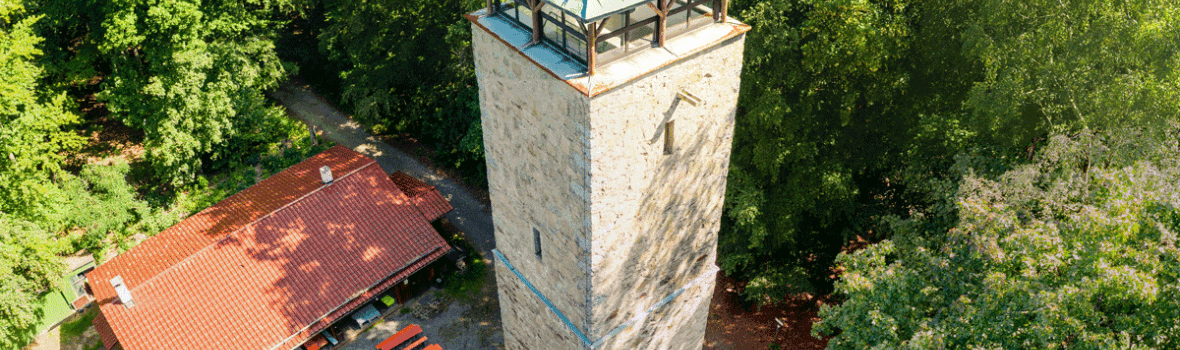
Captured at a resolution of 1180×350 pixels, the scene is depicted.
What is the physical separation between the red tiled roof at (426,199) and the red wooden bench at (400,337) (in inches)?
167

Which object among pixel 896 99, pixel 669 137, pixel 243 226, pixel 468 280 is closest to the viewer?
pixel 669 137

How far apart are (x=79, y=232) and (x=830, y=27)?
27341mm

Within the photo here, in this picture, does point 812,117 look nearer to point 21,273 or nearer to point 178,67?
point 178,67

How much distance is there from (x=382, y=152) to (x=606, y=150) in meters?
22.9

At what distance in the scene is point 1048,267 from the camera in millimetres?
13750

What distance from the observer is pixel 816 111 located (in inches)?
876

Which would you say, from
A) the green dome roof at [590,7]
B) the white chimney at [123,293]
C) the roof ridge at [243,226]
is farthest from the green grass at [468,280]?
the green dome roof at [590,7]

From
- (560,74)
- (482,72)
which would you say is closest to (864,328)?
(560,74)

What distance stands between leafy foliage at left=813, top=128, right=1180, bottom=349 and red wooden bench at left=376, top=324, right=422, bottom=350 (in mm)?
13083

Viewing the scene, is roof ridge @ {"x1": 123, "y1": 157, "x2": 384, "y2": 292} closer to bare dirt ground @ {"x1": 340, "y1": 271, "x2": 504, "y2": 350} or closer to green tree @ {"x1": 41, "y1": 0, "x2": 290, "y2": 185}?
bare dirt ground @ {"x1": 340, "y1": 271, "x2": 504, "y2": 350}

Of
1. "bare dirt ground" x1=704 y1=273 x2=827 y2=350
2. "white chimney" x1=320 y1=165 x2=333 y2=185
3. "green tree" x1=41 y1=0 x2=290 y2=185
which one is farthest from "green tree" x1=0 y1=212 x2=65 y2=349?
"bare dirt ground" x1=704 y1=273 x2=827 y2=350

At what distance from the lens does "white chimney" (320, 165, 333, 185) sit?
27.0m

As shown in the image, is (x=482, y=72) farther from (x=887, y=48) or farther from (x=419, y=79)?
(x=419, y=79)

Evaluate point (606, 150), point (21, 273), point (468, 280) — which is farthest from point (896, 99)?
point (21, 273)
